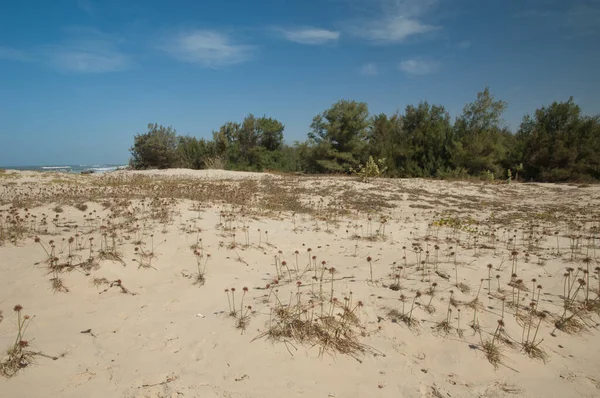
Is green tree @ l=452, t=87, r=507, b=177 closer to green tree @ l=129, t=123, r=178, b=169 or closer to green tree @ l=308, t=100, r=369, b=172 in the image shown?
green tree @ l=308, t=100, r=369, b=172

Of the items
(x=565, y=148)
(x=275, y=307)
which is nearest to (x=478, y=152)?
(x=565, y=148)

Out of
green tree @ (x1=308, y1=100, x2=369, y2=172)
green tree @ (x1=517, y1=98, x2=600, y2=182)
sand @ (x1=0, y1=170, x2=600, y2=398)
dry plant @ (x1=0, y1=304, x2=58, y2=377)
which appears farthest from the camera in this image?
green tree @ (x1=308, y1=100, x2=369, y2=172)

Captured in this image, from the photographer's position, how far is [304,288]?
14.1ft

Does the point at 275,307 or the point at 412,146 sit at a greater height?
the point at 412,146

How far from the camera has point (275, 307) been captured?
3.69 meters

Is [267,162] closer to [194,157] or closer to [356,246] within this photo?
[194,157]

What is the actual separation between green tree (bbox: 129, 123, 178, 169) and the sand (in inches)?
954

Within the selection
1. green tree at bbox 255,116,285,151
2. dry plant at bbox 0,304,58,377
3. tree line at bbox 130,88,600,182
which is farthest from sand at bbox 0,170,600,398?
green tree at bbox 255,116,285,151

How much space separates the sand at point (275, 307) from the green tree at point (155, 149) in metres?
24.2

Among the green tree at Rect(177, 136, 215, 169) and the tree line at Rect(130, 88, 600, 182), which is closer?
the tree line at Rect(130, 88, 600, 182)

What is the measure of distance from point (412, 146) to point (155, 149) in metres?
23.0

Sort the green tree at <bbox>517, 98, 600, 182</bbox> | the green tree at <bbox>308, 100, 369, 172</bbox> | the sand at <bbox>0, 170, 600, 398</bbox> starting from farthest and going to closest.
→ the green tree at <bbox>308, 100, 369, 172</bbox>
the green tree at <bbox>517, 98, 600, 182</bbox>
the sand at <bbox>0, 170, 600, 398</bbox>

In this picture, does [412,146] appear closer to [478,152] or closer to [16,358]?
[478,152]

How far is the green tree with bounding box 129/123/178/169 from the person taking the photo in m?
30.0
